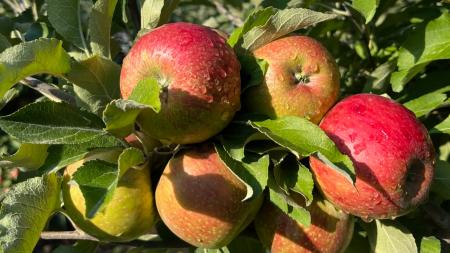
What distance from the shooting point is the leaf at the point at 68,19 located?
117 cm

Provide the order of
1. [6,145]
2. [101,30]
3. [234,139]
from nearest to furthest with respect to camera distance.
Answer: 1. [234,139]
2. [101,30]
3. [6,145]

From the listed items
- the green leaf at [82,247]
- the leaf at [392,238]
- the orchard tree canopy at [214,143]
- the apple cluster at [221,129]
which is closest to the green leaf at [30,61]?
the orchard tree canopy at [214,143]

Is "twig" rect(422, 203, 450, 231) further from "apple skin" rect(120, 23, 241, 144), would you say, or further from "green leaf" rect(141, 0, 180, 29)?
"green leaf" rect(141, 0, 180, 29)

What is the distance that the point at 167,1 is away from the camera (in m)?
1.14

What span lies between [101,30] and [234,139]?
13.1 inches

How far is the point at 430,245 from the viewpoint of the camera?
1132mm

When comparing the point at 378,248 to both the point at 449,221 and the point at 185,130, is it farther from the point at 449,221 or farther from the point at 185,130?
the point at 185,130

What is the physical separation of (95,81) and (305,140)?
14.4 inches

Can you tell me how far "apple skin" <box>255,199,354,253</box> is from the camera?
1041mm

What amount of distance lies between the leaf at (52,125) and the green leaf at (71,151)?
0.4 inches

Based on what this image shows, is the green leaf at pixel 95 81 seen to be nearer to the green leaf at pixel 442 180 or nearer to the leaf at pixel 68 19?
the leaf at pixel 68 19

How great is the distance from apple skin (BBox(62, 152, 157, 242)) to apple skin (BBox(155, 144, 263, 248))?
3 centimetres

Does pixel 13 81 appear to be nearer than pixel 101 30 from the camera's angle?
Yes

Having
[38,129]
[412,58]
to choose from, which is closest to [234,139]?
[38,129]
